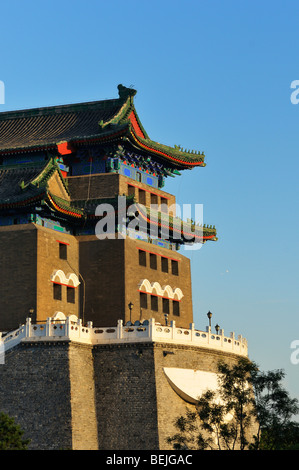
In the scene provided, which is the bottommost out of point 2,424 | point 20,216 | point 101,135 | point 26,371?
point 2,424

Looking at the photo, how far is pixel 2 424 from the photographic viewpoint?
48219mm

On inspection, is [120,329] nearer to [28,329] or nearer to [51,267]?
[28,329]

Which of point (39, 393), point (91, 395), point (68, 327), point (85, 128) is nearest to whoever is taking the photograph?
point (39, 393)

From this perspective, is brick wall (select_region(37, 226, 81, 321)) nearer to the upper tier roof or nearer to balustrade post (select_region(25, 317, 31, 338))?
→ balustrade post (select_region(25, 317, 31, 338))

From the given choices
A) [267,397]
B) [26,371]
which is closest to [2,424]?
[26,371]

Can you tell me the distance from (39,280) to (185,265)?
1231 cm

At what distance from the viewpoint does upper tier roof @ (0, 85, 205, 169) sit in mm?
64375

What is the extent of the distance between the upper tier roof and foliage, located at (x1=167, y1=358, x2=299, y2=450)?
1567 centimetres

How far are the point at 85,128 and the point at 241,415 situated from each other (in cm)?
2122

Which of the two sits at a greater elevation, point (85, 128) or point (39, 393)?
point (85, 128)

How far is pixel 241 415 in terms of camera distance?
5331 centimetres

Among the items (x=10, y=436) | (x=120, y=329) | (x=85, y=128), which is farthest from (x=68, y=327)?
(x=85, y=128)

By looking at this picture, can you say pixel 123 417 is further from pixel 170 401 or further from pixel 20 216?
pixel 20 216

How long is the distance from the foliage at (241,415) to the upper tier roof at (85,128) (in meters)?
15.7
